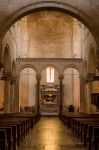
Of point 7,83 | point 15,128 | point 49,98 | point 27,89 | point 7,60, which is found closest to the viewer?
point 15,128

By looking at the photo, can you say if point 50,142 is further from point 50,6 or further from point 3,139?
point 50,6

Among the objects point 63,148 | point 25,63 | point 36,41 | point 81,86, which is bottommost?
point 63,148

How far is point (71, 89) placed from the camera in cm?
4169

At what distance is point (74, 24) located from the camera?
1617 inches

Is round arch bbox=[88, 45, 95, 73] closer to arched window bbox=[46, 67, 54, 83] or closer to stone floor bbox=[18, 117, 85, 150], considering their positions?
arched window bbox=[46, 67, 54, 83]

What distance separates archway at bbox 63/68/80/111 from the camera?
136ft

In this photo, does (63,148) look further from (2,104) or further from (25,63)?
(25,63)

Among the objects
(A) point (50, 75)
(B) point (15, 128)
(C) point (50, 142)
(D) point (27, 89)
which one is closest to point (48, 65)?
(D) point (27, 89)

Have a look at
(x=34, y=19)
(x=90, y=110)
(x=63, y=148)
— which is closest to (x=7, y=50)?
(x=90, y=110)

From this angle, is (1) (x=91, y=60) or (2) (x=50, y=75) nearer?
(1) (x=91, y=60)

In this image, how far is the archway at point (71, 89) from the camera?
136ft

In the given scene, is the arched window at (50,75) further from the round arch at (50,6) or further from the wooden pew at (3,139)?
the wooden pew at (3,139)

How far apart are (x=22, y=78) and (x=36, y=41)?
509 cm

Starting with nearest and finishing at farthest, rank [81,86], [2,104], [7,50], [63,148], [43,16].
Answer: [63,148] < [7,50] < [2,104] < [81,86] < [43,16]
